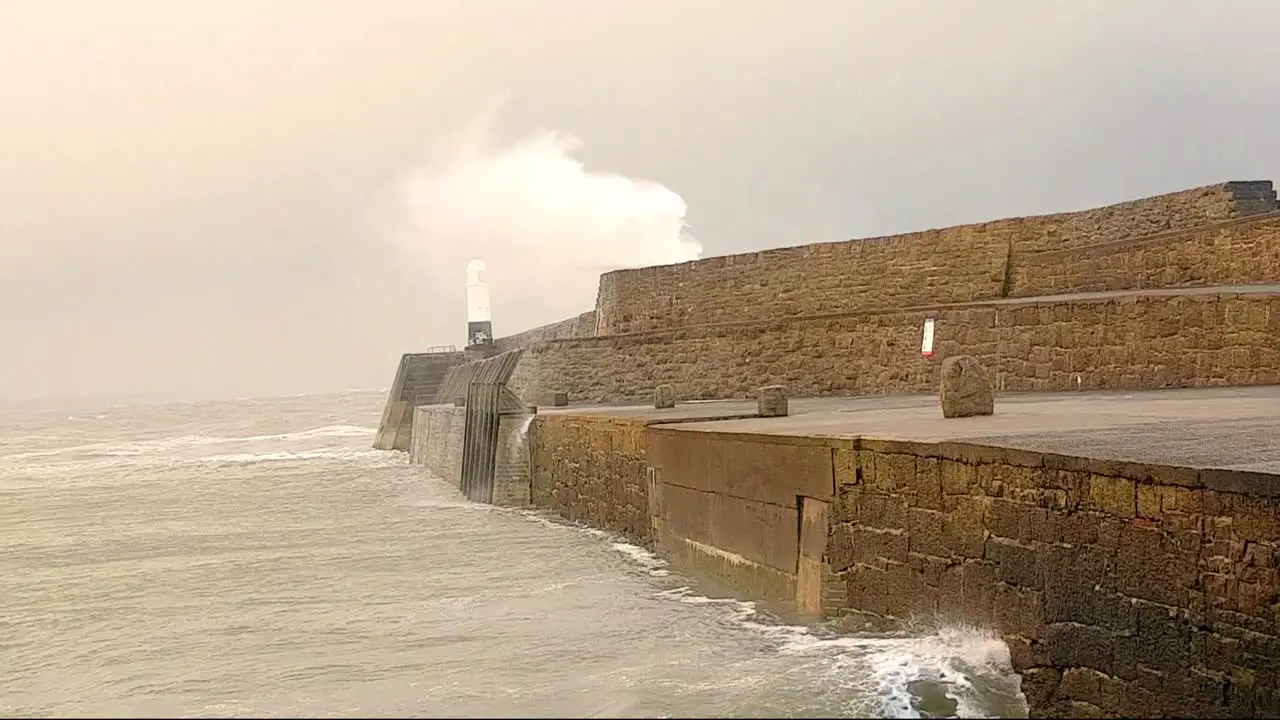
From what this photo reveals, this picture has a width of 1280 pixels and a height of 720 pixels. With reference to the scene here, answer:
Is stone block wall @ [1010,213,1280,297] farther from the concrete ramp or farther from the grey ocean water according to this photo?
the concrete ramp

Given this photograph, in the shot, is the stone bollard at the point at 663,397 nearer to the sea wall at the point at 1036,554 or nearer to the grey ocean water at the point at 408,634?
the grey ocean water at the point at 408,634

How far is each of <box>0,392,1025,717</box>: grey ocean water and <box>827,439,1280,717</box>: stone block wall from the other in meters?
0.31

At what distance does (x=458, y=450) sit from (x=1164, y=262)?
12.0m

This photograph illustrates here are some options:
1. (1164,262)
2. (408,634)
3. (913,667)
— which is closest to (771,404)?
(408,634)

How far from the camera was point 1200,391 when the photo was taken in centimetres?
1216

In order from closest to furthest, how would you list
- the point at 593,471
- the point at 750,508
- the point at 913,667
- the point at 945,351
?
the point at 913,667
the point at 750,508
the point at 593,471
the point at 945,351

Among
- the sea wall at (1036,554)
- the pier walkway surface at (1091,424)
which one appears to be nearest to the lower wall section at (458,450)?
the pier walkway surface at (1091,424)

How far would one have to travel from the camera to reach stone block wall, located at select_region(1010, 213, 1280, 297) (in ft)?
50.4

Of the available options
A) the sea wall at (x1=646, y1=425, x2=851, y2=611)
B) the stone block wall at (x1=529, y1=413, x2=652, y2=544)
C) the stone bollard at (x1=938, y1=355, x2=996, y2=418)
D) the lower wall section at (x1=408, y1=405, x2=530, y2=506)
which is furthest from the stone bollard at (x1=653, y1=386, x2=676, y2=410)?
the stone bollard at (x1=938, y1=355, x2=996, y2=418)

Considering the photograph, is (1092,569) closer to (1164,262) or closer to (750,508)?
(750,508)

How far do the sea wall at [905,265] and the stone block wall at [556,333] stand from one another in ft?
13.1

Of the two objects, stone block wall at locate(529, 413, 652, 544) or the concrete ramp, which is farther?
the concrete ramp

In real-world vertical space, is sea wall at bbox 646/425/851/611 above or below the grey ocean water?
above

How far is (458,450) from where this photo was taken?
21594mm
